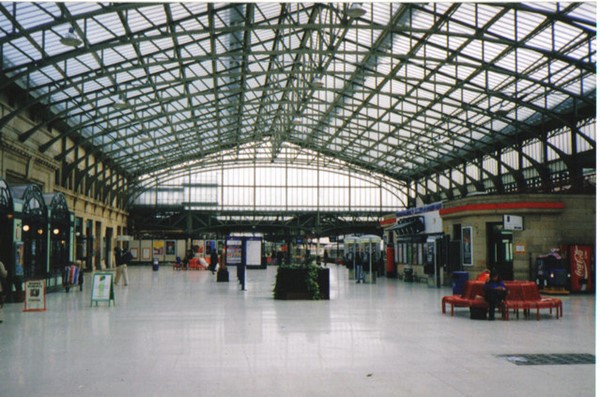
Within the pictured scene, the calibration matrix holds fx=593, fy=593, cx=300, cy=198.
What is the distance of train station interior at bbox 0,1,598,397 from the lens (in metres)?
8.16

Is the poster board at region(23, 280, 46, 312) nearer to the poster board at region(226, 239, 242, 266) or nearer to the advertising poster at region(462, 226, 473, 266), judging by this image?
the poster board at region(226, 239, 242, 266)

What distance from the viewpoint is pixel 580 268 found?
2162 centimetres

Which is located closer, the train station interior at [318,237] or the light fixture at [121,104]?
the train station interior at [318,237]

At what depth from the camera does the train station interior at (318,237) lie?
26.8 feet

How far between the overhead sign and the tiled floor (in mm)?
6096

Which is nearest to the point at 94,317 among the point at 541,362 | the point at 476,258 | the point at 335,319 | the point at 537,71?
the point at 335,319

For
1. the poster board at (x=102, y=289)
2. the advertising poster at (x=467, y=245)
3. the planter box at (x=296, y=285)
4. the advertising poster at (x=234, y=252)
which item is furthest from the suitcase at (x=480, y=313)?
the advertising poster at (x=234, y=252)

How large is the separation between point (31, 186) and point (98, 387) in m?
15.4

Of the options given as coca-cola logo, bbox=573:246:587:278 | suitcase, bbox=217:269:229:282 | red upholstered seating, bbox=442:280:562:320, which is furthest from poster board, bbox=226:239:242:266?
coca-cola logo, bbox=573:246:587:278

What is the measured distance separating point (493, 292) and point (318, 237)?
1463 centimetres

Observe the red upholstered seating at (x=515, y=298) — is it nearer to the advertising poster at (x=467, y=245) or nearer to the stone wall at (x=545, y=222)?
the stone wall at (x=545, y=222)

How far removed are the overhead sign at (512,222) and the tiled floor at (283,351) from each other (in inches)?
240

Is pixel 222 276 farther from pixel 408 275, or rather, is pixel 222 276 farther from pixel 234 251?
pixel 408 275

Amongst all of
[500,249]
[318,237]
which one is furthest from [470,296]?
[318,237]
